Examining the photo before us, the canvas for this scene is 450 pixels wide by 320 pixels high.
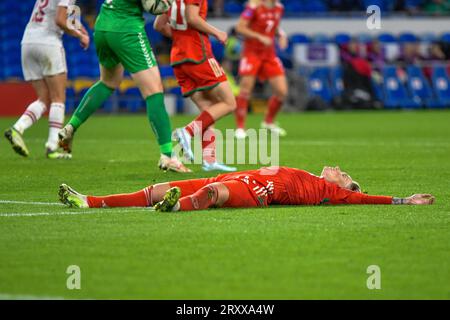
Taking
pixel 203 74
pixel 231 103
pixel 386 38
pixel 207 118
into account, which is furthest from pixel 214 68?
pixel 386 38

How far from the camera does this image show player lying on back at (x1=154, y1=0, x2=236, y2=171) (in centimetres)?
1181

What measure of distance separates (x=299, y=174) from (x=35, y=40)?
6.52 meters

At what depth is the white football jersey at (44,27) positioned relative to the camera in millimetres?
13795

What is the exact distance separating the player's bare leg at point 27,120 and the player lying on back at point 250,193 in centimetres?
504

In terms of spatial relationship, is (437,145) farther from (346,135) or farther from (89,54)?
(89,54)

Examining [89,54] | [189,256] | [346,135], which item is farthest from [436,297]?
[89,54]

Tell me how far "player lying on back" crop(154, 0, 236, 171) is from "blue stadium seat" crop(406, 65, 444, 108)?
1816 centimetres

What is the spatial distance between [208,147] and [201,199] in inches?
160

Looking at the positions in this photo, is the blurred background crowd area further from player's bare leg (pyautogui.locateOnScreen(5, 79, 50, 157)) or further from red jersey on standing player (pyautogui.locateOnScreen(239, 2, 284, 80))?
player's bare leg (pyautogui.locateOnScreen(5, 79, 50, 157))

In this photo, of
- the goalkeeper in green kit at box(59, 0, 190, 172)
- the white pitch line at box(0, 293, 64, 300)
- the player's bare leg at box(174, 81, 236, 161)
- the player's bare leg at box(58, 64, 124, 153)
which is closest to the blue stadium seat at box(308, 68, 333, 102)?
the player's bare leg at box(174, 81, 236, 161)

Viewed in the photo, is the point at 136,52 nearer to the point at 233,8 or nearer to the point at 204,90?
the point at 204,90

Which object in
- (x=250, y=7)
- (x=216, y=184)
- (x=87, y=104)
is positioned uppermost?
(x=250, y=7)

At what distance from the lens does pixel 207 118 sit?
38.9ft
